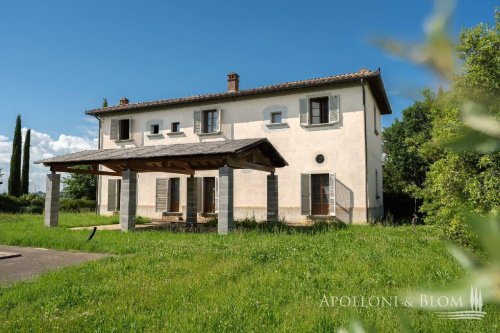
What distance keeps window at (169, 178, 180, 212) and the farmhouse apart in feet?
0.17

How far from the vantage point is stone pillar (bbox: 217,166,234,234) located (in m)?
10.3

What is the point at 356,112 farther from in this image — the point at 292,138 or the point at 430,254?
the point at 430,254

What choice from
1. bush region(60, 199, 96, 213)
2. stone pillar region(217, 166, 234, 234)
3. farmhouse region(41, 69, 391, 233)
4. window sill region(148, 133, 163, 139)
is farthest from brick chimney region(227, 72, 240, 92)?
Answer: bush region(60, 199, 96, 213)

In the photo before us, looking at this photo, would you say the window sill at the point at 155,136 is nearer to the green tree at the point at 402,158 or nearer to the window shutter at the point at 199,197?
the window shutter at the point at 199,197

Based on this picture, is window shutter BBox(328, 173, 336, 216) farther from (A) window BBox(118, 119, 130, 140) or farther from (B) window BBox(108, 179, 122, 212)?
(A) window BBox(118, 119, 130, 140)

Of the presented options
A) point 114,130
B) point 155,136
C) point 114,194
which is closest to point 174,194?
point 155,136

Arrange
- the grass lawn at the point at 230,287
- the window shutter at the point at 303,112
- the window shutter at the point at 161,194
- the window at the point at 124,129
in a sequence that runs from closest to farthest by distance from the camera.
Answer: the grass lawn at the point at 230,287 → the window shutter at the point at 303,112 → the window shutter at the point at 161,194 → the window at the point at 124,129

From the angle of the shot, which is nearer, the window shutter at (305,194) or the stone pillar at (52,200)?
the stone pillar at (52,200)

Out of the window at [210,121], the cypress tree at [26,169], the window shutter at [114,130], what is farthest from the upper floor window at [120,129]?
the cypress tree at [26,169]

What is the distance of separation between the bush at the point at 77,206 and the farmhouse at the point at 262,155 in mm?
3947

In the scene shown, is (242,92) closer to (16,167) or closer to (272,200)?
(272,200)

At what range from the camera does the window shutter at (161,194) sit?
18.1m

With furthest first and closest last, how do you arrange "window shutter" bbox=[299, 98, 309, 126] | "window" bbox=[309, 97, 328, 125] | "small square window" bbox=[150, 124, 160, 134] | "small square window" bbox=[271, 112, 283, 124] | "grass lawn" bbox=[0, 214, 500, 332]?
"small square window" bbox=[150, 124, 160, 134], "small square window" bbox=[271, 112, 283, 124], "window" bbox=[309, 97, 328, 125], "window shutter" bbox=[299, 98, 309, 126], "grass lawn" bbox=[0, 214, 500, 332]

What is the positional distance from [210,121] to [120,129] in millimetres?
5473
